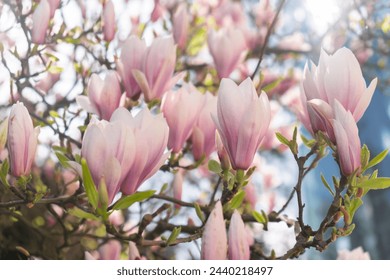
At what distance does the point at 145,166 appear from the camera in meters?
0.52

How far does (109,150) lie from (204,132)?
0.72 ft

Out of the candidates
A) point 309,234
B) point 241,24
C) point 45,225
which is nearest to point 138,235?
point 309,234

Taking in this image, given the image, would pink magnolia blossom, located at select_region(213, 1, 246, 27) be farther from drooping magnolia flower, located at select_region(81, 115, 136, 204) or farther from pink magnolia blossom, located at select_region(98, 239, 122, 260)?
drooping magnolia flower, located at select_region(81, 115, 136, 204)

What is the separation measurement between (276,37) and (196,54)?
1.02 feet

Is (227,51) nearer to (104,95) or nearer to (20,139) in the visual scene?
(104,95)

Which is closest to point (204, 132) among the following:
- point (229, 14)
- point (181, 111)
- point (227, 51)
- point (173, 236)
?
point (181, 111)

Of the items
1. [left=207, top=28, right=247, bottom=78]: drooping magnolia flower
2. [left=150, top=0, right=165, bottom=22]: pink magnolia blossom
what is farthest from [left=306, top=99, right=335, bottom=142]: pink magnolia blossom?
[left=150, top=0, right=165, bottom=22]: pink magnolia blossom

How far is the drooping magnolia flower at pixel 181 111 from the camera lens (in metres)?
0.65

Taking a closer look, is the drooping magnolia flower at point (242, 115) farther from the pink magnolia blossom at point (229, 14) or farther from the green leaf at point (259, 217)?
the pink magnolia blossom at point (229, 14)

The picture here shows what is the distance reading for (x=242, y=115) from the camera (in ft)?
1.69

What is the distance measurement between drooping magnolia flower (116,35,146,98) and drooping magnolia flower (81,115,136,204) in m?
0.22

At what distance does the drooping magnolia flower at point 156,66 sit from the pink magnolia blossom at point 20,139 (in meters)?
0.18

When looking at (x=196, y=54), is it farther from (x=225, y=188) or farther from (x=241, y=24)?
(x=225, y=188)

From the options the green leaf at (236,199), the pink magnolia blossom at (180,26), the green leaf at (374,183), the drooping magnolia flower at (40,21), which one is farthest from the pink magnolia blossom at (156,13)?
the green leaf at (374,183)
